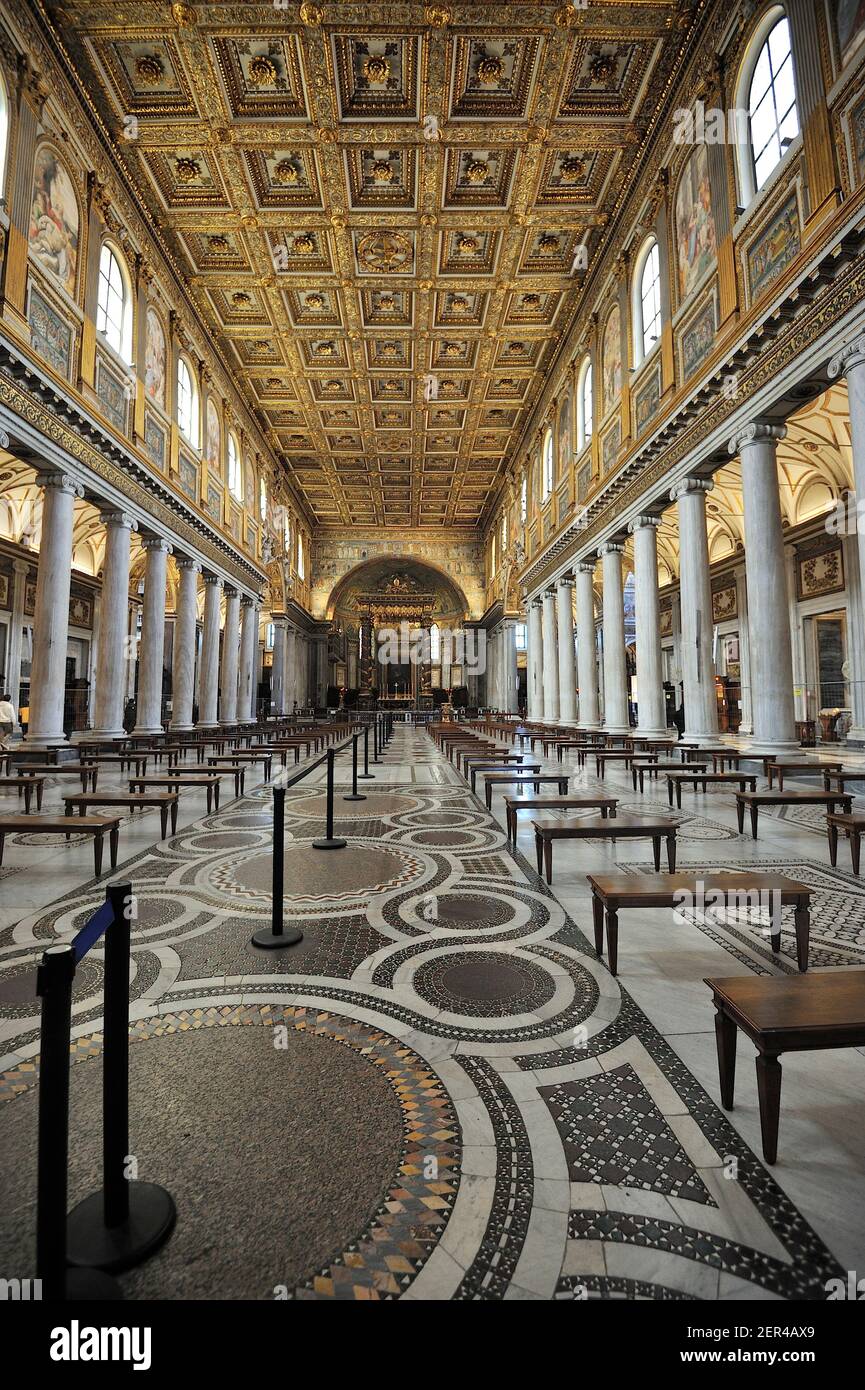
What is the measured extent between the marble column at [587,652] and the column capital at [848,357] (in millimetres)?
9447

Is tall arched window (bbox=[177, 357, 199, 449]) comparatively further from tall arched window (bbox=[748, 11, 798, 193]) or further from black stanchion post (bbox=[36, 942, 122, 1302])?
black stanchion post (bbox=[36, 942, 122, 1302])

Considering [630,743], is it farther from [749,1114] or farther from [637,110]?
[637,110]

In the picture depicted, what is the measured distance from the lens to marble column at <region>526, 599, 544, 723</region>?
73.5 ft

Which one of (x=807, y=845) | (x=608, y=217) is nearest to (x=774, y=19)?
(x=608, y=217)

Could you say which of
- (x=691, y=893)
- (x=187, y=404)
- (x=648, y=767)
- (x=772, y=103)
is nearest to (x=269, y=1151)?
(x=691, y=893)

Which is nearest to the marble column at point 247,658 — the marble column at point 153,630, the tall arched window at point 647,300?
the marble column at point 153,630

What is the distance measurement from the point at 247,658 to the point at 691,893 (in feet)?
68.7

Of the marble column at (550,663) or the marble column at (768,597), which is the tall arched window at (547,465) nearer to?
the marble column at (550,663)

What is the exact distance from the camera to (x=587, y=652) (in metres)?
16.8

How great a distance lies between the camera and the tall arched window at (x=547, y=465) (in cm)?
2045

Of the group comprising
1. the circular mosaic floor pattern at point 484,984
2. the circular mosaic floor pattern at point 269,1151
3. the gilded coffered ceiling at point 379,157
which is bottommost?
the circular mosaic floor pattern at point 484,984

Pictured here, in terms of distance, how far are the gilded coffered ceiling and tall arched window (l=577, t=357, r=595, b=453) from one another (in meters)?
2.03

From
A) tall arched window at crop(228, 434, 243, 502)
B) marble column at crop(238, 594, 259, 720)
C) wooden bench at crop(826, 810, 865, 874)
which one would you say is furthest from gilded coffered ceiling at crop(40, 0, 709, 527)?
wooden bench at crop(826, 810, 865, 874)

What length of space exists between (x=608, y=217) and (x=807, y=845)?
15.1m
